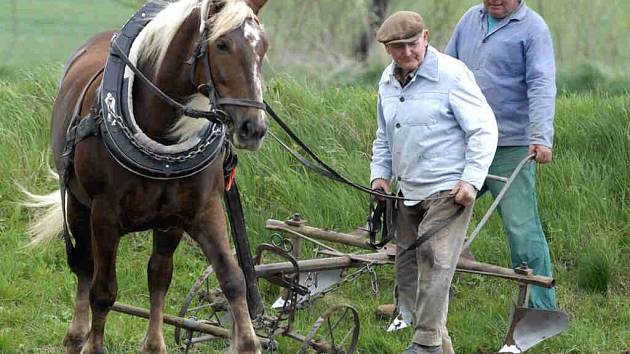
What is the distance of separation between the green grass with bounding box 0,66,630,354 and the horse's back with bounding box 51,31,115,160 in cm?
123

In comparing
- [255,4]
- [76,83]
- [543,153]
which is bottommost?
[543,153]

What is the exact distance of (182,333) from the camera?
6.22 meters

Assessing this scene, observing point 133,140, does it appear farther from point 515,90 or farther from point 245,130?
point 515,90

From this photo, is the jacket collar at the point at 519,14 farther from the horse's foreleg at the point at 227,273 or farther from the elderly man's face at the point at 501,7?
the horse's foreleg at the point at 227,273

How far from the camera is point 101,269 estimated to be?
16.2 feet

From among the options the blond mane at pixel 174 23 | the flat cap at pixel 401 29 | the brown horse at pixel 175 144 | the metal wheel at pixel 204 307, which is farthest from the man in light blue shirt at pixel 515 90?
the blond mane at pixel 174 23

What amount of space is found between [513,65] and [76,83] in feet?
7.92

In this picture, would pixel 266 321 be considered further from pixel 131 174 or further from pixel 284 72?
pixel 284 72

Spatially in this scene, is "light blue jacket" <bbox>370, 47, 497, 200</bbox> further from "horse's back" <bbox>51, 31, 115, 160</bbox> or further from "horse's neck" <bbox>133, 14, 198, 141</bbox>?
"horse's back" <bbox>51, 31, 115, 160</bbox>

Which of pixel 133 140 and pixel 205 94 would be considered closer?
pixel 205 94

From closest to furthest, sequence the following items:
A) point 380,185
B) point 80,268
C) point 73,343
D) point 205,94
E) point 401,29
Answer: point 205,94, point 401,29, point 380,185, point 73,343, point 80,268

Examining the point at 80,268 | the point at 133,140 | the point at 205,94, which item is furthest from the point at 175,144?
the point at 80,268

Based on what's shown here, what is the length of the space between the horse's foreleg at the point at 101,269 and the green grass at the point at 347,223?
83cm

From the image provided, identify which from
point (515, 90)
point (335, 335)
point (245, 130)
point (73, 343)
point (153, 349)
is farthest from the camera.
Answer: point (515, 90)
